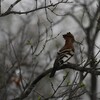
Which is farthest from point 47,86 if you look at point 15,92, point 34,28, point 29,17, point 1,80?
point 1,80

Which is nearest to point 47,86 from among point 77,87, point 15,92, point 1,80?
point 15,92

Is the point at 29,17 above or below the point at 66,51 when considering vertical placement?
above

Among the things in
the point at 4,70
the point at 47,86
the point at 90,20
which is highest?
the point at 90,20

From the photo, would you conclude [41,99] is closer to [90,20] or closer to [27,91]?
[27,91]

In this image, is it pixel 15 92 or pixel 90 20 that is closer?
pixel 15 92

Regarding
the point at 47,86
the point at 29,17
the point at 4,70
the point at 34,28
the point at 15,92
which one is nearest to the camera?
the point at 4,70

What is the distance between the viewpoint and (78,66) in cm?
755

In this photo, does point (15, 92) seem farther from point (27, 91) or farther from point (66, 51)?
point (66, 51)

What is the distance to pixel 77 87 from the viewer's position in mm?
7797

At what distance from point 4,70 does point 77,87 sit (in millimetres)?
1895

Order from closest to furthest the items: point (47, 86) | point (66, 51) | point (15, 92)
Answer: point (66, 51) < point (15, 92) < point (47, 86)

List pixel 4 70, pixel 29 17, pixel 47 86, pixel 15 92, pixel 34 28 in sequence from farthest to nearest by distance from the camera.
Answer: pixel 34 28 < pixel 47 86 < pixel 29 17 < pixel 15 92 < pixel 4 70

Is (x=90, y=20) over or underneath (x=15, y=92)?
over

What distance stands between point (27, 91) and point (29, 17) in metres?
7.59
